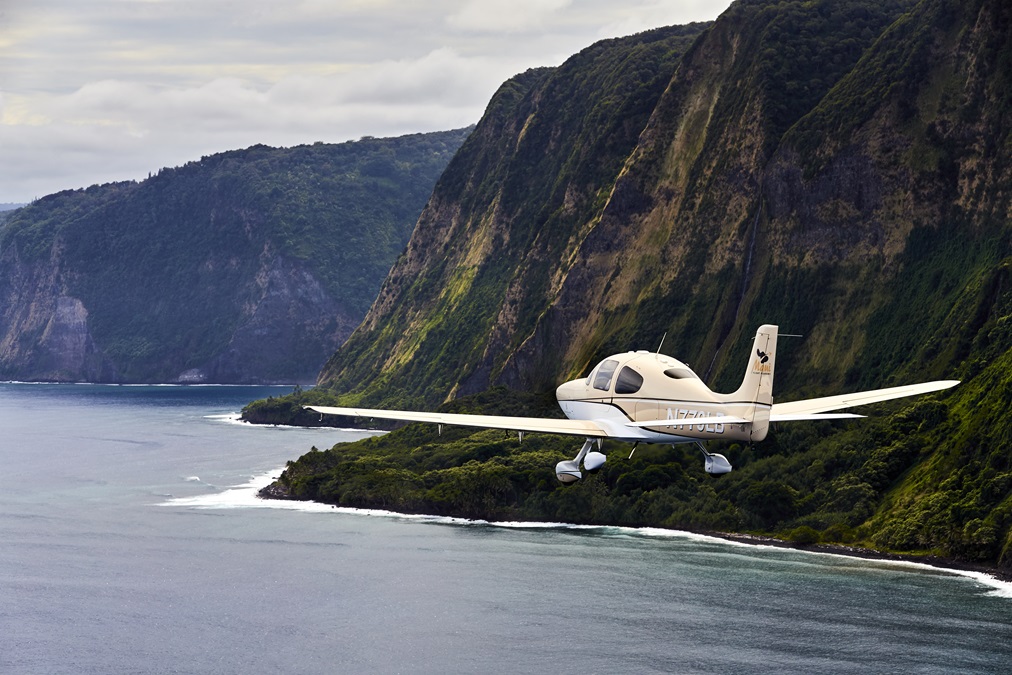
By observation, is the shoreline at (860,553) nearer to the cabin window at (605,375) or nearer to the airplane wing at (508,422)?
the cabin window at (605,375)

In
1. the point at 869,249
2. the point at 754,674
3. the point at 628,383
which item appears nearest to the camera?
the point at 628,383

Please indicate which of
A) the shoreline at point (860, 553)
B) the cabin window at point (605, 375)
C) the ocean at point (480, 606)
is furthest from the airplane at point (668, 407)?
the shoreline at point (860, 553)

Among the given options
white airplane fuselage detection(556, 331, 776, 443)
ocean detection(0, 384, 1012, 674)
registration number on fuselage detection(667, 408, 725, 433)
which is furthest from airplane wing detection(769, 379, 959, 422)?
ocean detection(0, 384, 1012, 674)

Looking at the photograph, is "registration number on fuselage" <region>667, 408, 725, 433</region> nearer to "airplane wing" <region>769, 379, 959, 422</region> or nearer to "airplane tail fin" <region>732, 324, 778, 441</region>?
"airplane tail fin" <region>732, 324, 778, 441</region>

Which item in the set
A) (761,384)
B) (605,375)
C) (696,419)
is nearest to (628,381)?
(605,375)

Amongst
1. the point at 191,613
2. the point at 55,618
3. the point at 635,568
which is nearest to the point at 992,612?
the point at 635,568

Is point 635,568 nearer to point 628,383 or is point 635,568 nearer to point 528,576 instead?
point 528,576

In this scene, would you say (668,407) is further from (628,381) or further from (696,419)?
(628,381)
